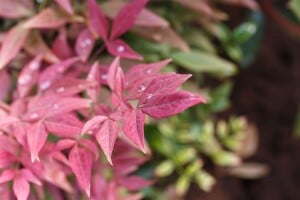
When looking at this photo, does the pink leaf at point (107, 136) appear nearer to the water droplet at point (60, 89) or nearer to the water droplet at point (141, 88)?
the water droplet at point (141, 88)

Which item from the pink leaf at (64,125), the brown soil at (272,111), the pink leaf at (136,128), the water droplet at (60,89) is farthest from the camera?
the brown soil at (272,111)

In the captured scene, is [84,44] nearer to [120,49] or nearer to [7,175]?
[120,49]

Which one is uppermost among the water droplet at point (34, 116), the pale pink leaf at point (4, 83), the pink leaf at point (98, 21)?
the pink leaf at point (98, 21)

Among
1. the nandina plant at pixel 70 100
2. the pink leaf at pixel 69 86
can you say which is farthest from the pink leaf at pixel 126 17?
the pink leaf at pixel 69 86

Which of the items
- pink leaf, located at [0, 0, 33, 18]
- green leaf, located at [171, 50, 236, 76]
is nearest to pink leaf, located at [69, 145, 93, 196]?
pink leaf, located at [0, 0, 33, 18]

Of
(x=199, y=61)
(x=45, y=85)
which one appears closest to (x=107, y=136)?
(x=45, y=85)

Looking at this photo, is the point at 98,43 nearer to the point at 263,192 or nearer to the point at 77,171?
the point at 77,171
